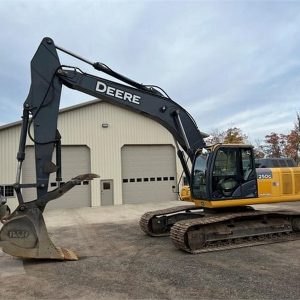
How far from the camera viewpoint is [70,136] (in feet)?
74.4

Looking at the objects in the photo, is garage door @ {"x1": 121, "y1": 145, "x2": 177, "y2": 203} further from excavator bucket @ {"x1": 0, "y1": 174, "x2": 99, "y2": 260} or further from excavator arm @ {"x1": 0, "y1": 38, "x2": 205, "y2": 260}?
excavator bucket @ {"x1": 0, "y1": 174, "x2": 99, "y2": 260}

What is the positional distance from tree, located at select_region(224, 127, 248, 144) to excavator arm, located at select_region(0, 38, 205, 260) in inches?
1501

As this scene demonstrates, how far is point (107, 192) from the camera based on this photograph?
23.0 m

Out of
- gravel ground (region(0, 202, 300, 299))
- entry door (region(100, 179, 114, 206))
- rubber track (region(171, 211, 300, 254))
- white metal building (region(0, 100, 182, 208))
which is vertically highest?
white metal building (region(0, 100, 182, 208))

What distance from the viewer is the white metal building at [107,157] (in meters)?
21.8

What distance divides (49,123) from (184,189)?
4.78 meters

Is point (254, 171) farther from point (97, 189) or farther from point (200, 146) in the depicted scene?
point (97, 189)

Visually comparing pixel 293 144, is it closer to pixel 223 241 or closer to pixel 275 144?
pixel 275 144

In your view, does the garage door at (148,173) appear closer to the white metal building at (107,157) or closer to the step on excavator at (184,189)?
the white metal building at (107,157)

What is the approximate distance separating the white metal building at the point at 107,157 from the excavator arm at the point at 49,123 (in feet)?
41.9

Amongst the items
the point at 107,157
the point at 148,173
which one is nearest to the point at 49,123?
the point at 107,157

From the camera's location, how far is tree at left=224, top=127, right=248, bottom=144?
47916 millimetres

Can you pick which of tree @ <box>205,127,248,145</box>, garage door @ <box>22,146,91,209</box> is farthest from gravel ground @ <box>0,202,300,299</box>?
tree @ <box>205,127,248,145</box>

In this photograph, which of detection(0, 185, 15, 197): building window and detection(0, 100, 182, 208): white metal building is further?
detection(0, 100, 182, 208): white metal building
